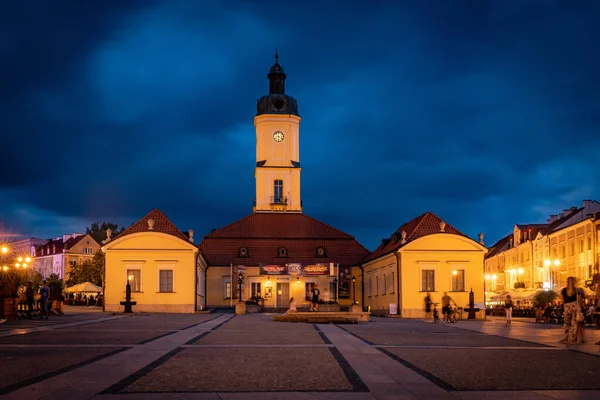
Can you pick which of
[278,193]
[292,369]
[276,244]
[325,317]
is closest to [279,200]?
[278,193]

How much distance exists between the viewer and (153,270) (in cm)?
4853

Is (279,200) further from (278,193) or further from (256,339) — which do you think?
(256,339)

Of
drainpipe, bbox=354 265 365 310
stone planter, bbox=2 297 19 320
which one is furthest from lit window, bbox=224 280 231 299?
stone planter, bbox=2 297 19 320

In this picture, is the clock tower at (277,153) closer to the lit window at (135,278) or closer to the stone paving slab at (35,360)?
the lit window at (135,278)

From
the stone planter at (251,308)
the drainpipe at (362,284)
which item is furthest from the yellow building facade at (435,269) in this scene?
the drainpipe at (362,284)

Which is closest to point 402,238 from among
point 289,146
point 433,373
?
point 289,146

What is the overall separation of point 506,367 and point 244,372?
4.75 metres

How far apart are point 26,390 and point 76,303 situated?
70.6 m

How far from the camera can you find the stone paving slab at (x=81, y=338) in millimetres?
18719

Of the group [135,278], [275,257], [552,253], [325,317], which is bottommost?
[325,317]

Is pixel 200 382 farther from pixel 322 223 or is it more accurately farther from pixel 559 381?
pixel 322 223

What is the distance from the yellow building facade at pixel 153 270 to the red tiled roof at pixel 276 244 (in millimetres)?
12190

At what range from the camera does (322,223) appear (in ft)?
218

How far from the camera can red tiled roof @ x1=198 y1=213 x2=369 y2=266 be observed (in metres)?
62.1
